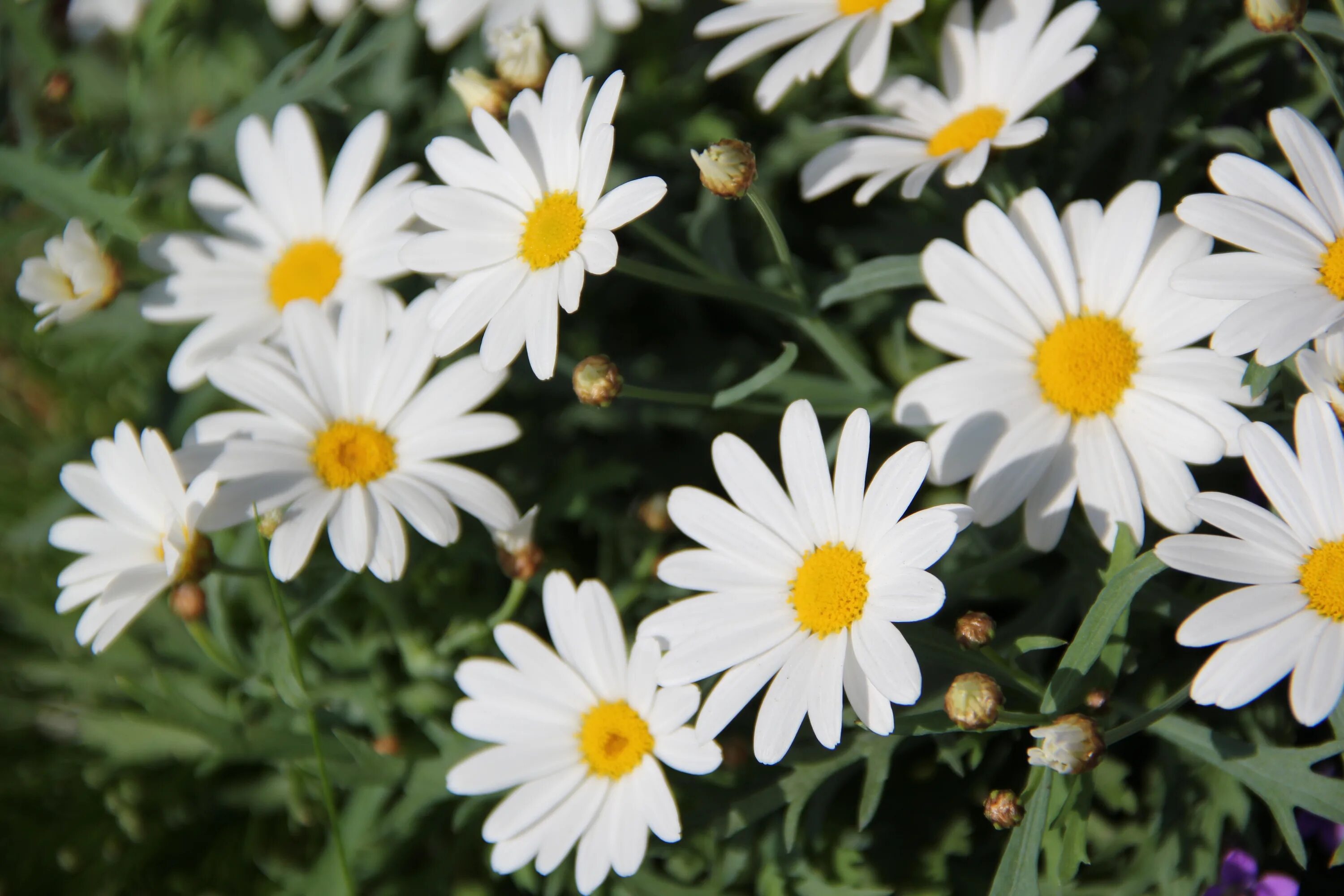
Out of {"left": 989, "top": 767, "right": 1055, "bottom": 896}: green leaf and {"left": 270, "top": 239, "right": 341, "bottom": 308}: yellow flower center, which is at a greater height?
{"left": 270, "top": 239, "right": 341, "bottom": 308}: yellow flower center

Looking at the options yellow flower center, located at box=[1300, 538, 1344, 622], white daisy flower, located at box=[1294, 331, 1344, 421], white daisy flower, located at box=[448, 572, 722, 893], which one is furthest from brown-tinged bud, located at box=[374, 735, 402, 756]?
white daisy flower, located at box=[1294, 331, 1344, 421]

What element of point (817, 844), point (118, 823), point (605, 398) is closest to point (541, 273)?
point (605, 398)

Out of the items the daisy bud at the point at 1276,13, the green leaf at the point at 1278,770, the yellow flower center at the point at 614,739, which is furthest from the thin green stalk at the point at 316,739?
the daisy bud at the point at 1276,13

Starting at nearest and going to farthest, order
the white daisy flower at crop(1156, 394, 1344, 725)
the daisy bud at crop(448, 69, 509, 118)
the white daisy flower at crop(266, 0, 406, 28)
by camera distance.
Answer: the white daisy flower at crop(1156, 394, 1344, 725), the daisy bud at crop(448, 69, 509, 118), the white daisy flower at crop(266, 0, 406, 28)

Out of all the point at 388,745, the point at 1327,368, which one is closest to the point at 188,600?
the point at 388,745

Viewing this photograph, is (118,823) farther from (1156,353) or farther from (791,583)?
(1156,353)

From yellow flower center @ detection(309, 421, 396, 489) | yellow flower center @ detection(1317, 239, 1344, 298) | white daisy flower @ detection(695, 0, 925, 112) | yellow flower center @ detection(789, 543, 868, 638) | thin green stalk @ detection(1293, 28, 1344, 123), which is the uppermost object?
thin green stalk @ detection(1293, 28, 1344, 123)

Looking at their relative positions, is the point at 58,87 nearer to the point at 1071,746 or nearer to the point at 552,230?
the point at 552,230

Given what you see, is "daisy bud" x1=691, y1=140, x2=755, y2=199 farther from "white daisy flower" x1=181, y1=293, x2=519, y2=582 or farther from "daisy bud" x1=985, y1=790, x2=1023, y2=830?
"daisy bud" x1=985, y1=790, x2=1023, y2=830
